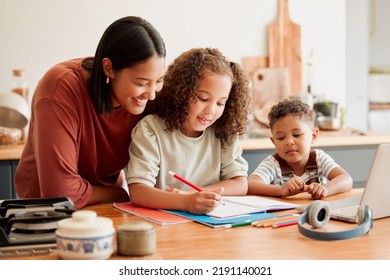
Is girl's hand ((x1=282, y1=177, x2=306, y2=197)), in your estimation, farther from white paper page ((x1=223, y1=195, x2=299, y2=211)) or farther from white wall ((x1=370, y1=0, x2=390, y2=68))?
white wall ((x1=370, y1=0, x2=390, y2=68))

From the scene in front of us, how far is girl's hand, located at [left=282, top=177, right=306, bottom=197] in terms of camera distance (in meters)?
1.89

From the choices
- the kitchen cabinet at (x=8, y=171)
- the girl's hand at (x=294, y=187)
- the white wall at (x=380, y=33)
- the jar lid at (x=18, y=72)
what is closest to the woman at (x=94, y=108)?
the girl's hand at (x=294, y=187)

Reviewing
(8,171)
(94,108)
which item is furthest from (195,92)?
(8,171)

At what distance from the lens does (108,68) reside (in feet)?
5.89

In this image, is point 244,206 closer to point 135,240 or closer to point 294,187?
point 294,187

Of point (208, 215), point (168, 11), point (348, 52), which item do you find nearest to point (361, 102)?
point (348, 52)

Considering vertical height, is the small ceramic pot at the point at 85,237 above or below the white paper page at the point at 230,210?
above

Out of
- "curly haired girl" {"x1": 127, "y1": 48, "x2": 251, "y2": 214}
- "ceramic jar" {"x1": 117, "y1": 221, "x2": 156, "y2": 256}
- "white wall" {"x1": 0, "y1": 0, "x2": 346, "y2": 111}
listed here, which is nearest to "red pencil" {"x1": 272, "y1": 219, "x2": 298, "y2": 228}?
"curly haired girl" {"x1": 127, "y1": 48, "x2": 251, "y2": 214}

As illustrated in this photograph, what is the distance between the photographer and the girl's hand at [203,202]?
5.14ft

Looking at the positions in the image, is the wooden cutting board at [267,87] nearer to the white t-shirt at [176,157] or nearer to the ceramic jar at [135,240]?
the white t-shirt at [176,157]

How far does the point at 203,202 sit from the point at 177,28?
6.47ft

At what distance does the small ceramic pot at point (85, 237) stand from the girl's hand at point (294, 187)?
2.80ft

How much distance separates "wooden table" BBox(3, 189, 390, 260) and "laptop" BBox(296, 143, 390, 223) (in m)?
0.04
